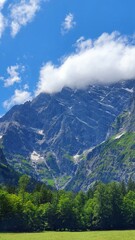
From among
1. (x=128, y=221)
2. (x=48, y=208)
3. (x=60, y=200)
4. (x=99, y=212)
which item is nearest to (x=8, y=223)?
(x=48, y=208)

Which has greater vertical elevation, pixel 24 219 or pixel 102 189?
pixel 102 189

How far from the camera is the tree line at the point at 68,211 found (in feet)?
458

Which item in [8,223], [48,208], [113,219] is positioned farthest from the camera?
[113,219]

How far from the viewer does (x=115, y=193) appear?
553 ft

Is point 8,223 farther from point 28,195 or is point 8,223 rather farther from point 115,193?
point 115,193

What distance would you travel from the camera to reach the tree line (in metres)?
140

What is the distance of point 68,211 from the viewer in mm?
156625

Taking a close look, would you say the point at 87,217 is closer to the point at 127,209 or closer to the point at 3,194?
the point at 127,209

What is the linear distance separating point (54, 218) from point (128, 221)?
3105 centimetres

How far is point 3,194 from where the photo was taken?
458 feet

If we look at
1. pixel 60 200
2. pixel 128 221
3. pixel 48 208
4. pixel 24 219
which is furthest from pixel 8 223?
pixel 128 221

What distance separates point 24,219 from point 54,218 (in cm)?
1914

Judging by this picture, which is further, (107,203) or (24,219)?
(107,203)

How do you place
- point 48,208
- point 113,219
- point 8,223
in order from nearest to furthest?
point 8,223 < point 48,208 < point 113,219
